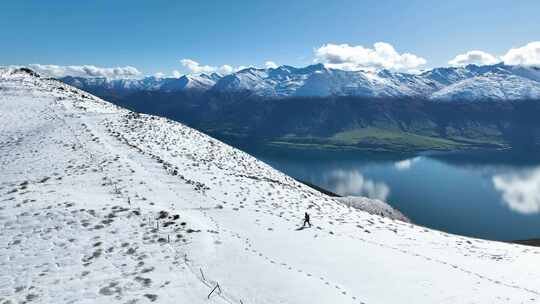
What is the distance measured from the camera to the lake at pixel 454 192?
94750mm

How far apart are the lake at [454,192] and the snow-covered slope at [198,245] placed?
2953 inches

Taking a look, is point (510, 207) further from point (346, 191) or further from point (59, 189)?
point (59, 189)

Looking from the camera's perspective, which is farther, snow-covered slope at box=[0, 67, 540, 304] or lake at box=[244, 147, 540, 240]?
lake at box=[244, 147, 540, 240]

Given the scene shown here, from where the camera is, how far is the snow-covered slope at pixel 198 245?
1243 centimetres

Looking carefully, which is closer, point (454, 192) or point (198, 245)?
point (198, 245)

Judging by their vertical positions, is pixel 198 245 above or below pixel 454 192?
above

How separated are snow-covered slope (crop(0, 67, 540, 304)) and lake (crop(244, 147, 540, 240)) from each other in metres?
75.0

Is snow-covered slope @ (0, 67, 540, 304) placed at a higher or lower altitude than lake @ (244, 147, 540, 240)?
higher

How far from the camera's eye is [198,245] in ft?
51.4

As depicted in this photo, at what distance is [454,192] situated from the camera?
130750 mm

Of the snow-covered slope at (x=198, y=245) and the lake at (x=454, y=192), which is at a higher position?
the snow-covered slope at (x=198, y=245)

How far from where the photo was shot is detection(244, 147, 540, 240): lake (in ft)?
311

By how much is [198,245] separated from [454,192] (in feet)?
438

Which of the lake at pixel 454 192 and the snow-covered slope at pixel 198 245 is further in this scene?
the lake at pixel 454 192
